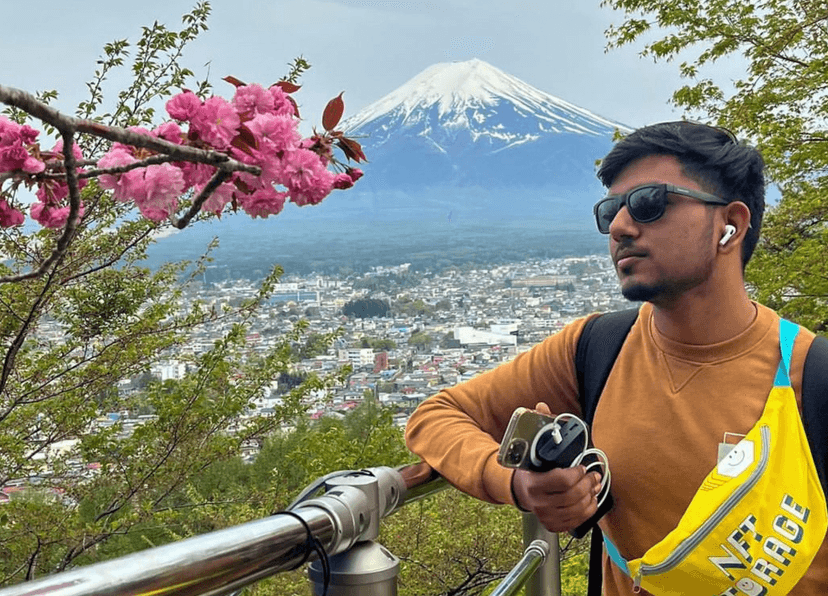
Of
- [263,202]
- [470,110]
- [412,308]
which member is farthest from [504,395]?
[470,110]

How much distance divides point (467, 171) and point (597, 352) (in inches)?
2923

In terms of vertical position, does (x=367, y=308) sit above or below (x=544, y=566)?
below

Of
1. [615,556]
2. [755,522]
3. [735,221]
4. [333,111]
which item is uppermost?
[333,111]

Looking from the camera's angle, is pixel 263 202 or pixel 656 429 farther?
pixel 263 202

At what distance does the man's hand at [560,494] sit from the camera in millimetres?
1260

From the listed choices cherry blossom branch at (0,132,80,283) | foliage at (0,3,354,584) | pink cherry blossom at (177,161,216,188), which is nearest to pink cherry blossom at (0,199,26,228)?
pink cherry blossom at (177,161,216,188)

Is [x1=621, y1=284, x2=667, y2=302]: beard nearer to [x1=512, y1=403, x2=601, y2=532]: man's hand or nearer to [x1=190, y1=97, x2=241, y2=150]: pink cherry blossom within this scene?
[x1=512, y1=403, x2=601, y2=532]: man's hand

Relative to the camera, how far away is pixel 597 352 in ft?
5.26

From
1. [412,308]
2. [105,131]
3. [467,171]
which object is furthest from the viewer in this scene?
[467,171]

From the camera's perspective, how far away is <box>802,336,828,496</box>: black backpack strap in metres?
1.27

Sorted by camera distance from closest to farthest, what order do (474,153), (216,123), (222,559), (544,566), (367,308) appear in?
(222,559) < (216,123) < (544,566) < (367,308) < (474,153)

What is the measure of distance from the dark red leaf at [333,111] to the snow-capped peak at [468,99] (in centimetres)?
5380

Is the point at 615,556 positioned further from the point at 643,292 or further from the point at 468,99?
the point at 468,99

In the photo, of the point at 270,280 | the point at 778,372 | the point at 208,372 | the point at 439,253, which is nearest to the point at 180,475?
the point at 208,372
